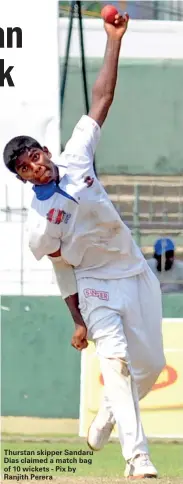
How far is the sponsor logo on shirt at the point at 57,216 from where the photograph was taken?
20.5ft

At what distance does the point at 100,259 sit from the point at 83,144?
53 centimetres

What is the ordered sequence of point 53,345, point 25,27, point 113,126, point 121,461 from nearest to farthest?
point 121,461, point 53,345, point 25,27, point 113,126

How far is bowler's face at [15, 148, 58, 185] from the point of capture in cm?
624

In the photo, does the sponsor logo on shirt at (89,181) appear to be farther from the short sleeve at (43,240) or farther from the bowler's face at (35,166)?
the short sleeve at (43,240)

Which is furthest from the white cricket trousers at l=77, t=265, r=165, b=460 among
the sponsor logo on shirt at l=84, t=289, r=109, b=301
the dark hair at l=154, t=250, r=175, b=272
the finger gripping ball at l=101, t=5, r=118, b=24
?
the dark hair at l=154, t=250, r=175, b=272

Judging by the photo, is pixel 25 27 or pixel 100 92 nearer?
pixel 100 92

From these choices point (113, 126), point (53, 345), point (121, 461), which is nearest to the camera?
point (121, 461)

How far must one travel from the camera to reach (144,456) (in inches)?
242

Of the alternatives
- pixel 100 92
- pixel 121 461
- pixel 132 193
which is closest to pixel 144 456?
pixel 100 92

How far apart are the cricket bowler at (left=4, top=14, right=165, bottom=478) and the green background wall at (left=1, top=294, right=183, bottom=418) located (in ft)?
13.1

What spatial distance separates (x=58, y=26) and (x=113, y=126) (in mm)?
1144

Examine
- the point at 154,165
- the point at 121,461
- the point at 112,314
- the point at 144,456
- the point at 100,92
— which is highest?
the point at 100,92

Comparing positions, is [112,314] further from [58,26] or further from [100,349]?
[58,26]

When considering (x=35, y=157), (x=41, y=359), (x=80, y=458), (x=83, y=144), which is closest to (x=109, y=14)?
(x=83, y=144)
